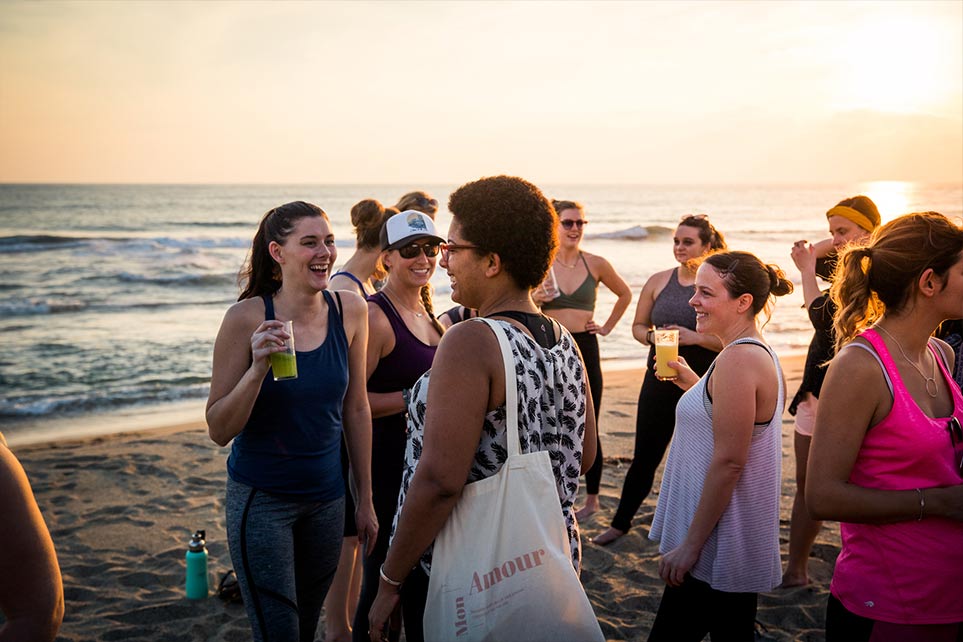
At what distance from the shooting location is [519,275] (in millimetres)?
→ 2055

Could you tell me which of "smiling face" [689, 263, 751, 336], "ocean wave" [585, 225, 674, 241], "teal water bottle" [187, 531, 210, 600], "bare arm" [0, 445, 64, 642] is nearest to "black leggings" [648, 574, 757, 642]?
"smiling face" [689, 263, 751, 336]

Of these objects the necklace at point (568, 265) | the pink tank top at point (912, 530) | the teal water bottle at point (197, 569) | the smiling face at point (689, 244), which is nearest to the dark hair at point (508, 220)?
the pink tank top at point (912, 530)

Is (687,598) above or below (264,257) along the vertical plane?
below

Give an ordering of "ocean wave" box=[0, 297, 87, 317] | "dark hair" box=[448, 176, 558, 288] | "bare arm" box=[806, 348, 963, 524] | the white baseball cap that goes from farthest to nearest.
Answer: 1. "ocean wave" box=[0, 297, 87, 317]
2. the white baseball cap
3. "bare arm" box=[806, 348, 963, 524]
4. "dark hair" box=[448, 176, 558, 288]

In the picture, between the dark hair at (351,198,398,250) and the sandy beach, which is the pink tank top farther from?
the dark hair at (351,198,398,250)

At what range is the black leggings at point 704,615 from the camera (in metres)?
2.85

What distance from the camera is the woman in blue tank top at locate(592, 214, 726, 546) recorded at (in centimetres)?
490

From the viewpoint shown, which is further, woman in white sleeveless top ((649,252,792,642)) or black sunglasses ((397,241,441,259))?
black sunglasses ((397,241,441,259))

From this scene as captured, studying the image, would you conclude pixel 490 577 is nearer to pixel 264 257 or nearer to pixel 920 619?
pixel 920 619

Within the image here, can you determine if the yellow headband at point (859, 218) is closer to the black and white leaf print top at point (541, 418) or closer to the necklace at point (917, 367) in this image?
the necklace at point (917, 367)

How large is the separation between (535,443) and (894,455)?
111cm

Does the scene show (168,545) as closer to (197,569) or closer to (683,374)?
(197,569)

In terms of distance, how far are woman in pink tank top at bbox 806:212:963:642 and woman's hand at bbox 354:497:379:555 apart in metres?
1.79

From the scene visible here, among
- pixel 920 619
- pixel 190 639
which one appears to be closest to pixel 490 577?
pixel 920 619
